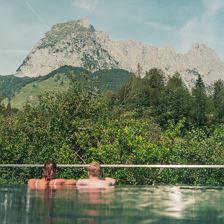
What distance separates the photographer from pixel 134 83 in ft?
346

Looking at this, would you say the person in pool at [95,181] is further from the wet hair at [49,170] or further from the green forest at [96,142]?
the green forest at [96,142]

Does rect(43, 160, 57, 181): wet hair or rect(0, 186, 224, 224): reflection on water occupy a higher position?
rect(43, 160, 57, 181): wet hair

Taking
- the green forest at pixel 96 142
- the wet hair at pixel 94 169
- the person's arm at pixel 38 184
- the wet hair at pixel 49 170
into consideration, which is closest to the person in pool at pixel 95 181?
the wet hair at pixel 94 169

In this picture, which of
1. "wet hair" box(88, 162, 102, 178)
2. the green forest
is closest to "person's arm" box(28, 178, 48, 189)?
"wet hair" box(88, 162, 102, 178)

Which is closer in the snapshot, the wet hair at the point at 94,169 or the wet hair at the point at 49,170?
the wet hair at the point at 94,169

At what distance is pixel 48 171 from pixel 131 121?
763cm

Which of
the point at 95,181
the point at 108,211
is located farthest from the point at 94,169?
the point at 108,211

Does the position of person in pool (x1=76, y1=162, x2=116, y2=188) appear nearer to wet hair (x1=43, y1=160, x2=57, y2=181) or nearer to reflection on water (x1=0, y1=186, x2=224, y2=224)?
wet hair (x1=43, y1=160, x2=57, y2=181)

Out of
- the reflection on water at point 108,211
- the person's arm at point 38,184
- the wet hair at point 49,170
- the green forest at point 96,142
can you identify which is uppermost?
the green forest at point 96,142

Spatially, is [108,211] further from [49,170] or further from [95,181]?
[49,170]

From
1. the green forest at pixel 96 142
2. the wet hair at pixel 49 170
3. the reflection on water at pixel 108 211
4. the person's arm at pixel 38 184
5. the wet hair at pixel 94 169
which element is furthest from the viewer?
the green forest at pixel 96 142

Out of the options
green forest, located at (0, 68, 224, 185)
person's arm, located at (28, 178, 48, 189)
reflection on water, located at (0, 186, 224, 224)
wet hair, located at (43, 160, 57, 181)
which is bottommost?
reflection on water, located at (0, 186, 224, 224)

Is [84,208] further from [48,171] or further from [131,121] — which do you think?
[131,121]

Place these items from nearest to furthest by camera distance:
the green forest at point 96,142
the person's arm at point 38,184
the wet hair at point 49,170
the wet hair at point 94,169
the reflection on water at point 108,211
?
the reflection on water at point 108,211, the wet hair at point 94,169, the wet hair at point 49,170, the person's arm at point 38,184, the green forest at point 96,142
